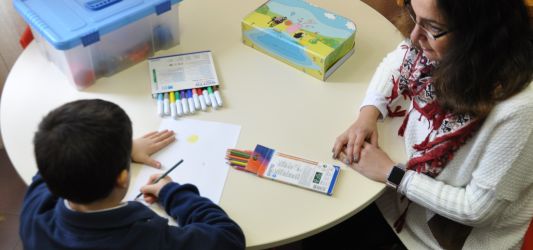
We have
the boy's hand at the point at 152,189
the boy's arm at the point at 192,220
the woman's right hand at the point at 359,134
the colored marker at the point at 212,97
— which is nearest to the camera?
the boy's arm at the point at 192,220

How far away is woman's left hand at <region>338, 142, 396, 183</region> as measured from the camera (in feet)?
3.26

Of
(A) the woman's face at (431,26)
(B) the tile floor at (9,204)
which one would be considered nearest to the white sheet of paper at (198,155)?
(A) the woman's face at (431,26)

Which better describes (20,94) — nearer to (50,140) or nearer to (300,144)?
(50,140)

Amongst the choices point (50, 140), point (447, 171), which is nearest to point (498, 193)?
point (447, 171)

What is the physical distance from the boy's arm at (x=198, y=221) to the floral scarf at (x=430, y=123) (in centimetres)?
48

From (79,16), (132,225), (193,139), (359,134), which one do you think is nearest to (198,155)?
(193,139)

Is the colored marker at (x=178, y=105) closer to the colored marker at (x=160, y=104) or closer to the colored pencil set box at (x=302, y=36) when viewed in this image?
the colored marker at (x=160, y=104)

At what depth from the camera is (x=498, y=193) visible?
884 mm

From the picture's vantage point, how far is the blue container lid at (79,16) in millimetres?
1074

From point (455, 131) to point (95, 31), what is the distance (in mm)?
917

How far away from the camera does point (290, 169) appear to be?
3.26ft

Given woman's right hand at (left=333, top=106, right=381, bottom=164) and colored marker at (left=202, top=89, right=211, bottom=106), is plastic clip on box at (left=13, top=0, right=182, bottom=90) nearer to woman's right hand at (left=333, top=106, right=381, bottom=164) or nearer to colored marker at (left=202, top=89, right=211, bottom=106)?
colored marker at (left=202, top=89, right=211, bottom=106)

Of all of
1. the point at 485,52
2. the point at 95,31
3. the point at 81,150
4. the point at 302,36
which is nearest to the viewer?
the point at 81,150

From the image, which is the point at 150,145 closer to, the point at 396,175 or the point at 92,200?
the point at 92,200
